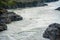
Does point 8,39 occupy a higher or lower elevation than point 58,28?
lower

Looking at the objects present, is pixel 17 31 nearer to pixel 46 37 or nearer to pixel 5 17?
pixel 46 37

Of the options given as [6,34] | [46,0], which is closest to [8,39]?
[6,34]

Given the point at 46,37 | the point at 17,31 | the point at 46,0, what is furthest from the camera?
the point at 46,0

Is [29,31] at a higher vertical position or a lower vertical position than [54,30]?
lower

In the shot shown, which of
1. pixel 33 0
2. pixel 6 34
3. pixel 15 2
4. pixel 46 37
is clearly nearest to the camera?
pixel 46 37

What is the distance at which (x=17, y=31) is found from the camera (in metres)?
15.2

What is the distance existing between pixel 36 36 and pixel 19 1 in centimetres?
2313

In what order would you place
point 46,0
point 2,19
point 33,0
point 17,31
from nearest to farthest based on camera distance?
point 17,31
point 2,19
point 33,0
point 46,0

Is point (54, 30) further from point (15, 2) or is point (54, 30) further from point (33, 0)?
point (33, 0)

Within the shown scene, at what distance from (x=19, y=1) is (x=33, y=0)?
332 centimetres

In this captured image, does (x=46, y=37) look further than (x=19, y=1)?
No

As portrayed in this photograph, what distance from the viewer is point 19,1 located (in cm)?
3597

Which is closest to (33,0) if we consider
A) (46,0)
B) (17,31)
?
(46,0)

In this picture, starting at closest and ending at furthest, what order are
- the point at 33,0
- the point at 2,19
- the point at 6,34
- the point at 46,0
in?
the point at 6,34 → the point at 2,19 → the point at 33,0 → the point at 46,0
